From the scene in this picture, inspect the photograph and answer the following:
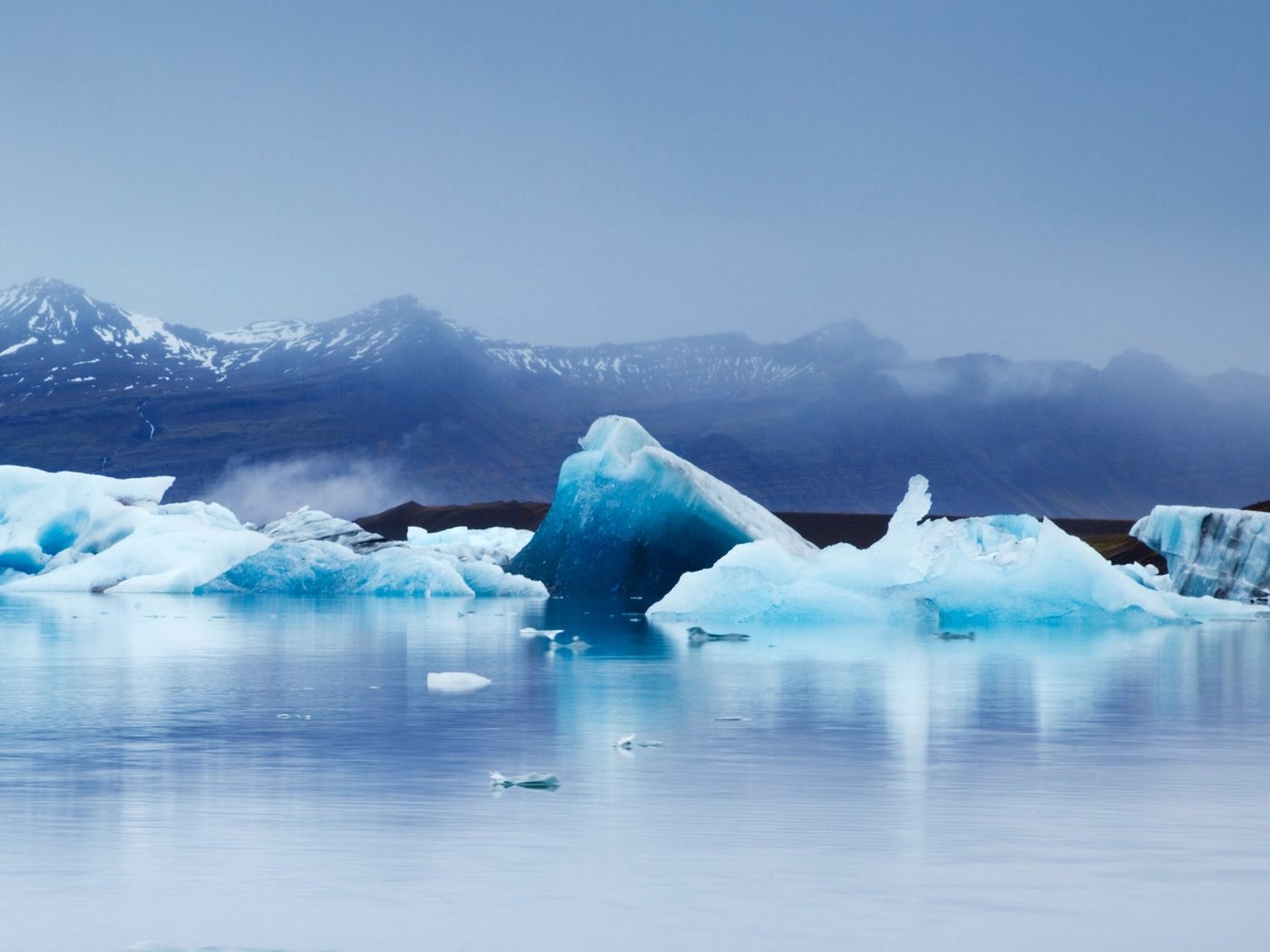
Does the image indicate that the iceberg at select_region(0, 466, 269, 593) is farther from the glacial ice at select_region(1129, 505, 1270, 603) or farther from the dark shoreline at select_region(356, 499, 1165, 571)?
the dark shoreline at select_region(356, 499, 1165, 571)

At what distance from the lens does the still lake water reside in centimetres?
389

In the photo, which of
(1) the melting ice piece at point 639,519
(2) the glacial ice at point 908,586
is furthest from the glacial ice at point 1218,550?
(1) the melting ice piece at point 639,519

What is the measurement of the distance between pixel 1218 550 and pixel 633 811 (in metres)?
19.2

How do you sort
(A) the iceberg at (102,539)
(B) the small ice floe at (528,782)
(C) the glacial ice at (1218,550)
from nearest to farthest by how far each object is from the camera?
(B) the small ice floe at (528,782) → (C) the glacial ice at (1218,550) → (A) the iceberg at (102,539)

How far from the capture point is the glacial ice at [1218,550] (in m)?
22.6

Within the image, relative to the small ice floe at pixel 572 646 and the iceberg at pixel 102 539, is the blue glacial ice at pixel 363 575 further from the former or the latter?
the small ice floe at pixel 572 646

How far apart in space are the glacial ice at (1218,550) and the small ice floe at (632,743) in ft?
54.8

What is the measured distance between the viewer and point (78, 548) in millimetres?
29922

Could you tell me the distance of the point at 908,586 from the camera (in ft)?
60.0

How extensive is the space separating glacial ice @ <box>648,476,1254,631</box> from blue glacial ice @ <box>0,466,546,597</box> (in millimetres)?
9183

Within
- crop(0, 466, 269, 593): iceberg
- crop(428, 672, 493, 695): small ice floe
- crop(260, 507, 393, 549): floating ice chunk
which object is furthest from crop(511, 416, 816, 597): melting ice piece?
crop(428, 672, 493, 695): small ice floe

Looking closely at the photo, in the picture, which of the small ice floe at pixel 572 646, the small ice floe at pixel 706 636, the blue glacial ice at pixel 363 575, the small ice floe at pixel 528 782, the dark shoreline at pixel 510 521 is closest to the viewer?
the small ice floe at pixel 528 782

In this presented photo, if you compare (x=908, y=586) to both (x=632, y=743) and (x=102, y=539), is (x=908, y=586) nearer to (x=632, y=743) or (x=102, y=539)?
(x=632, y=743)

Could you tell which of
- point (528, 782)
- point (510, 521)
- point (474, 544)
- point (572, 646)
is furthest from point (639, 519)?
point (510, 521)
